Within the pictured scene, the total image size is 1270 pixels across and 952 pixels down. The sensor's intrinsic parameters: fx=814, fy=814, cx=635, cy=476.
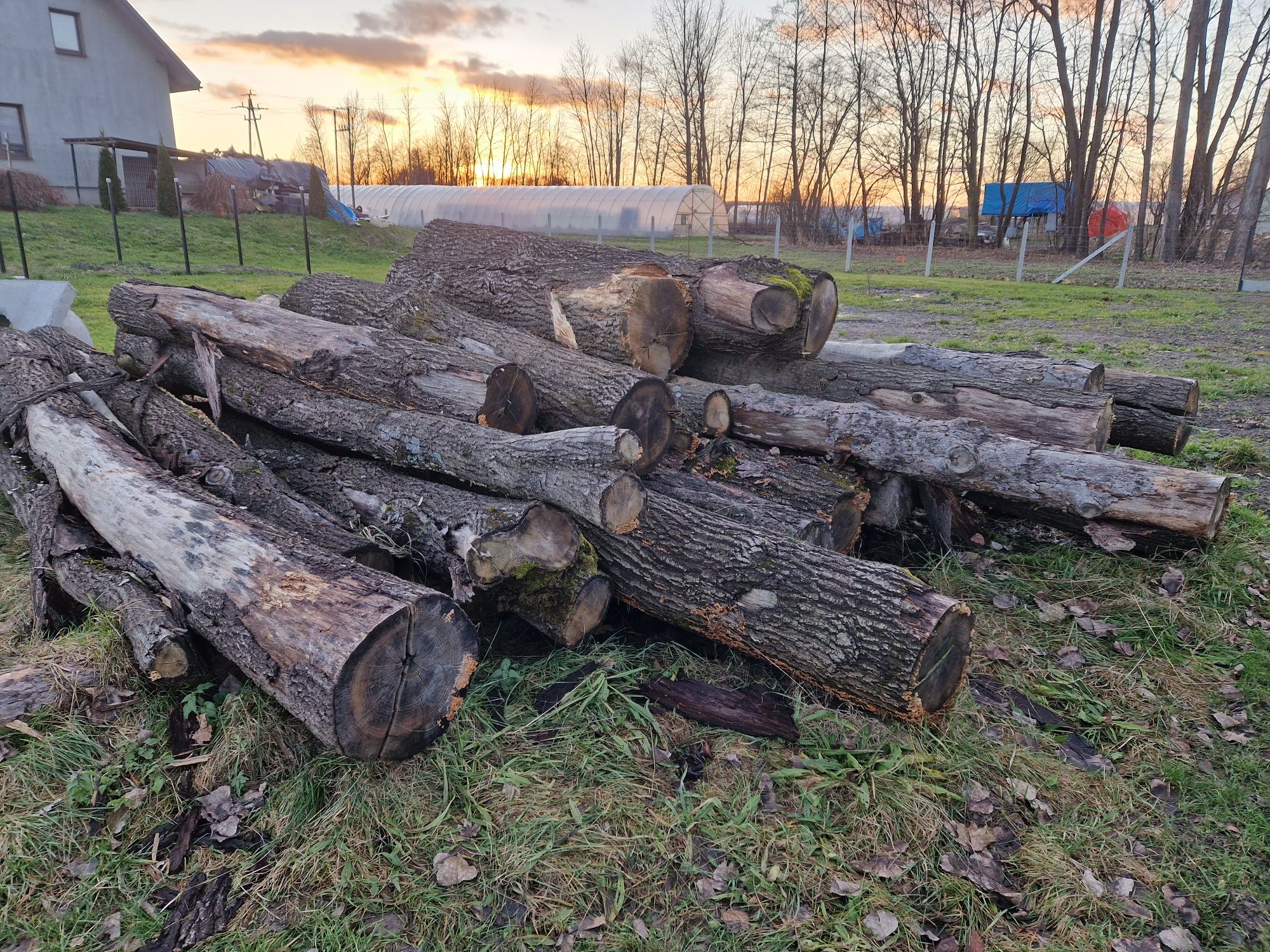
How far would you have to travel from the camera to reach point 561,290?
17.1ft

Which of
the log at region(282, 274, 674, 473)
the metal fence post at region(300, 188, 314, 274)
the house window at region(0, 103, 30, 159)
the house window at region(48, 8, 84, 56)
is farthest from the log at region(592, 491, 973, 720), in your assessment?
the house window at region(48, 8, 84, 56)

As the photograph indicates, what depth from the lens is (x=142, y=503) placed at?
351 cm

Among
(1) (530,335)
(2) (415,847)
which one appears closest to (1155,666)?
(2) (415,847)

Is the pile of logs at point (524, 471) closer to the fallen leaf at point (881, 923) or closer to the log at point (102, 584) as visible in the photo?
the log at point (102, 584)

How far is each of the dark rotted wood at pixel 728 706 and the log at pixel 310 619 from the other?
0.83 meters

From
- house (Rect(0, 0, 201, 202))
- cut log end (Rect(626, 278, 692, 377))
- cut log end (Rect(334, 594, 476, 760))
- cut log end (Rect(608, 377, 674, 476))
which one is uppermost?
house (Rect(0, 0, 201, 202))

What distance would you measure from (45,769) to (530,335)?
3.24 meters

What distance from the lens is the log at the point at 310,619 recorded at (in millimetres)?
2629

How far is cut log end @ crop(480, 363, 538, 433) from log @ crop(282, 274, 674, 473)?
0.07 metres

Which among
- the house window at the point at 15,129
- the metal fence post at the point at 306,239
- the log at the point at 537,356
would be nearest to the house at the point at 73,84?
the house window at the point at 15,129

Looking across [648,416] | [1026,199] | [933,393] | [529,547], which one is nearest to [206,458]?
[529,547]

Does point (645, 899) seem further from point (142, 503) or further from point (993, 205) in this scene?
point (993, 205)

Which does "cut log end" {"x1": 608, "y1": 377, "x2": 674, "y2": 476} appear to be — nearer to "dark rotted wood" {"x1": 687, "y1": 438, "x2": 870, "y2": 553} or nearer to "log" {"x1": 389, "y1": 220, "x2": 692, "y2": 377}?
"dark rotted wood" {"x1": 687, "y1": 438, "x2": 870, "y2": 553}

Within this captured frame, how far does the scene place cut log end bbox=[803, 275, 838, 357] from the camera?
5.07 metres
